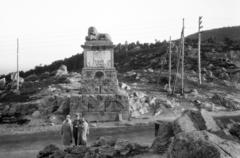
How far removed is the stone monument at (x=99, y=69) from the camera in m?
19.2

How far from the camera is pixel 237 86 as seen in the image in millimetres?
31328

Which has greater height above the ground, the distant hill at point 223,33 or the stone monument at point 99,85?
the distant hill at point 223,33

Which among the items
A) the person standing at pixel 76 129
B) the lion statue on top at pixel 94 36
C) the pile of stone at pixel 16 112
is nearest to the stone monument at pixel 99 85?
the lion statue on top at pixel 94 36

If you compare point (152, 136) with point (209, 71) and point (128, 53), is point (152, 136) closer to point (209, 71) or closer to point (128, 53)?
point (209, 71)

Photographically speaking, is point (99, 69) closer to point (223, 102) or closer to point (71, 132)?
point (71, 132)

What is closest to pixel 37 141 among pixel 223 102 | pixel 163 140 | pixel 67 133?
pixel 67 133

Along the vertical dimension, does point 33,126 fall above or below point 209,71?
below

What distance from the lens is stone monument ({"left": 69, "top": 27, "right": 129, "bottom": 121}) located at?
18.7 metres

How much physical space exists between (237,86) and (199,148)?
26.4 m

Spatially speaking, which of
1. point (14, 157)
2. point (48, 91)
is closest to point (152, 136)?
point (14, 157)

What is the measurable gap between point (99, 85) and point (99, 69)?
89 cm

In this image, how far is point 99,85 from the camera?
63.1ft

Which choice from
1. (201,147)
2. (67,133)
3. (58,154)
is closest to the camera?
(201,147)

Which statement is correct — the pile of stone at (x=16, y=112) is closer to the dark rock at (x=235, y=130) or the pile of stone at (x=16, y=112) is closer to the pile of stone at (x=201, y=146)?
the dark rock at (x=235, y=130)
